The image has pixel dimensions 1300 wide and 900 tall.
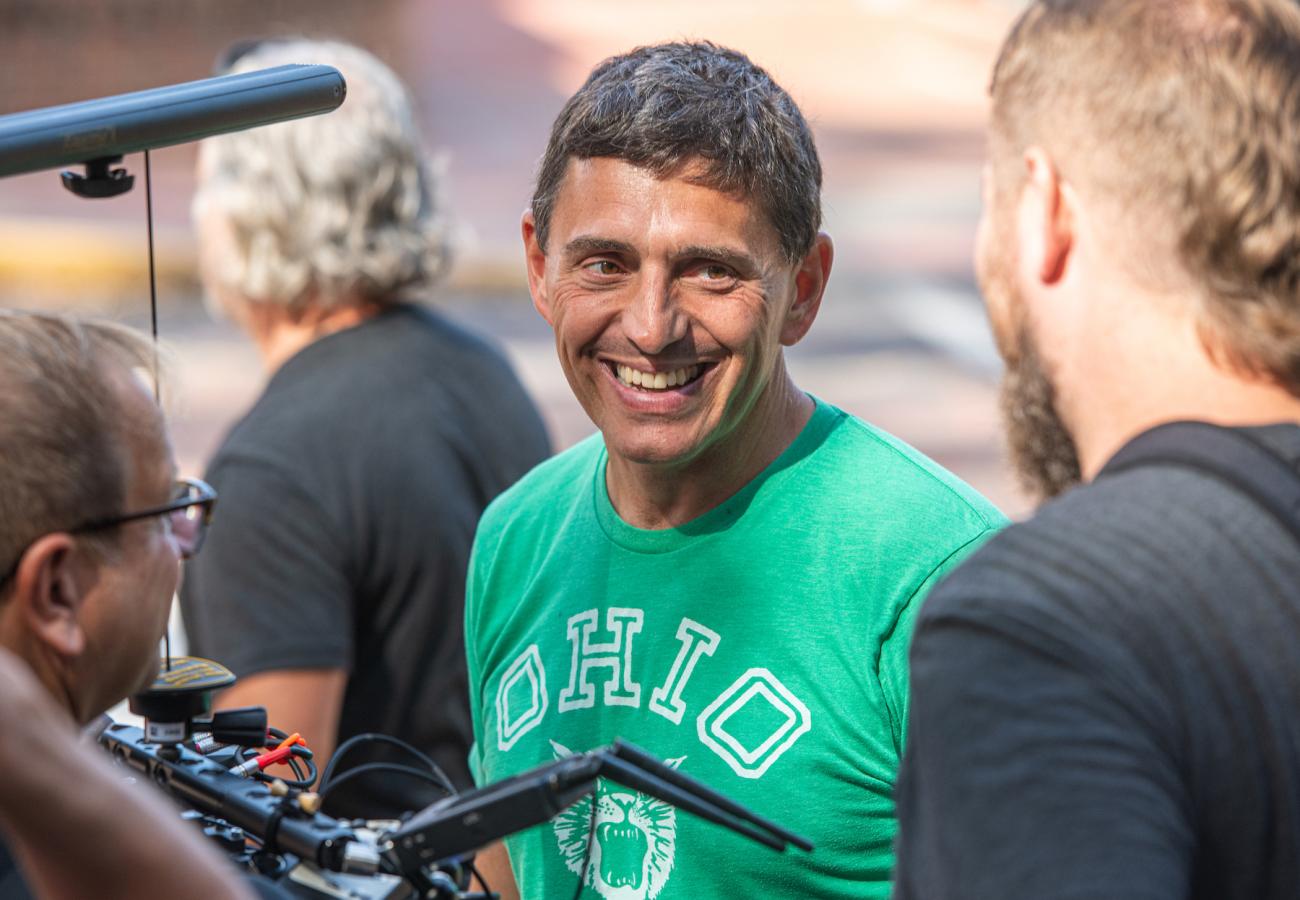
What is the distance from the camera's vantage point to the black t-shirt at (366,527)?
3.44 meters

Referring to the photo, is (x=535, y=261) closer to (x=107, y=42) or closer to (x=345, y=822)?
(x=345, y=822)

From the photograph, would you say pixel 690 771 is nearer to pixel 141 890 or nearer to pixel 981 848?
pixel 981 848

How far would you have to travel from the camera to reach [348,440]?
3.56 metres

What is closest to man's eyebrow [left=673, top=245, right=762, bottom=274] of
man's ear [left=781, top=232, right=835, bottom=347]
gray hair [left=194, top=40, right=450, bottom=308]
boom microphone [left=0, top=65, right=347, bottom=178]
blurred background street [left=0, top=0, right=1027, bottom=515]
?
man's ear [left=781, top=232, right=835, bottom=347]

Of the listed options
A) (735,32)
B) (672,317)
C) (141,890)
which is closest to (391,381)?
(672,317)

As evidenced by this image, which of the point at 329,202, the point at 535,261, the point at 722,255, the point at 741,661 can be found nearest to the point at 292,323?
the point at 329,202

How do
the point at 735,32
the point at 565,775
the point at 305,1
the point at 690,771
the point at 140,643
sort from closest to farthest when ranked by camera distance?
the point at 565,775 → the point at 140,643 → the point at 690,771 → the point at 305,1 → the point at 735,32

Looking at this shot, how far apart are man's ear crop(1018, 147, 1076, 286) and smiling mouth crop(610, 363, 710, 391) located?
849 millimetres

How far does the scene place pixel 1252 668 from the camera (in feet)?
4.94

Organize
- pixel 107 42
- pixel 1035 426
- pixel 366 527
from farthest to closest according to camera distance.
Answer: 1. pixel 107 42
2. pixel 366 527
3. pixel 1035 426

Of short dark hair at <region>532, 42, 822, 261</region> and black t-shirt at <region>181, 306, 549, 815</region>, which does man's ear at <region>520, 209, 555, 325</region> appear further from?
black t-shirt at <region>181, 306, 549, 815</region>

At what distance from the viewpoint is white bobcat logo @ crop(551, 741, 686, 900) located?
2434 millimetres

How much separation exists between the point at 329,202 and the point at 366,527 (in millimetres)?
838

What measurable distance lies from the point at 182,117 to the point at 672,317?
80 cm
